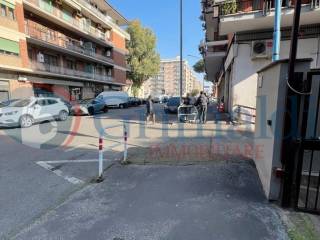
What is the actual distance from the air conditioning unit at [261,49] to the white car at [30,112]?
11.9 m

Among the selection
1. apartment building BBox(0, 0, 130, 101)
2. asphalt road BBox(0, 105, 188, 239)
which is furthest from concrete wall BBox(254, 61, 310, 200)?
apartment building BBox(0, 0, 130, 101)

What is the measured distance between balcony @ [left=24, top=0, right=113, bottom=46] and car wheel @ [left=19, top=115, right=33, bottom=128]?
1457 centimetres

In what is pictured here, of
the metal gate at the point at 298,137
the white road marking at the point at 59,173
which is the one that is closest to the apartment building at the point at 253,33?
the metal gate at the point at 298,137

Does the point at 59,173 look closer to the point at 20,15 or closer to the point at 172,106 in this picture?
the point at 172,106

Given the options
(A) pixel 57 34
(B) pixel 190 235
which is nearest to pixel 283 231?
(B) pixel 190 235

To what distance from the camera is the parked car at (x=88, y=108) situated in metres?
18.1

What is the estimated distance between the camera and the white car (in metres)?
11.2

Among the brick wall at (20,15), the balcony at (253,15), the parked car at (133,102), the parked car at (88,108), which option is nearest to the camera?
the balcony at (253,15)

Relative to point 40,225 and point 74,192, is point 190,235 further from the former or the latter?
point 74,192

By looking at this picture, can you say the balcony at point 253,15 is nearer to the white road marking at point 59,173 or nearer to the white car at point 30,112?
the white road marking at point 59,173

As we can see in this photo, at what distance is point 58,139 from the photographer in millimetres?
8719

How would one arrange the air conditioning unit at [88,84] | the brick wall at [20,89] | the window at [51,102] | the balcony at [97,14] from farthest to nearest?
the air conditioning unit at [88,84]
the balcony at [97,14]
the brick wall at [20,89]
the window at [51,102]

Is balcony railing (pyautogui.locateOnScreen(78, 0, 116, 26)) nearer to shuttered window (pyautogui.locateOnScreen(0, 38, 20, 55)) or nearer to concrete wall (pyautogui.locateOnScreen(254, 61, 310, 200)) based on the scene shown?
shuttered window (pyautogui.locateOnScreen(0, 38, 20, 55))

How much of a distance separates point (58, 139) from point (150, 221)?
6849 mm
